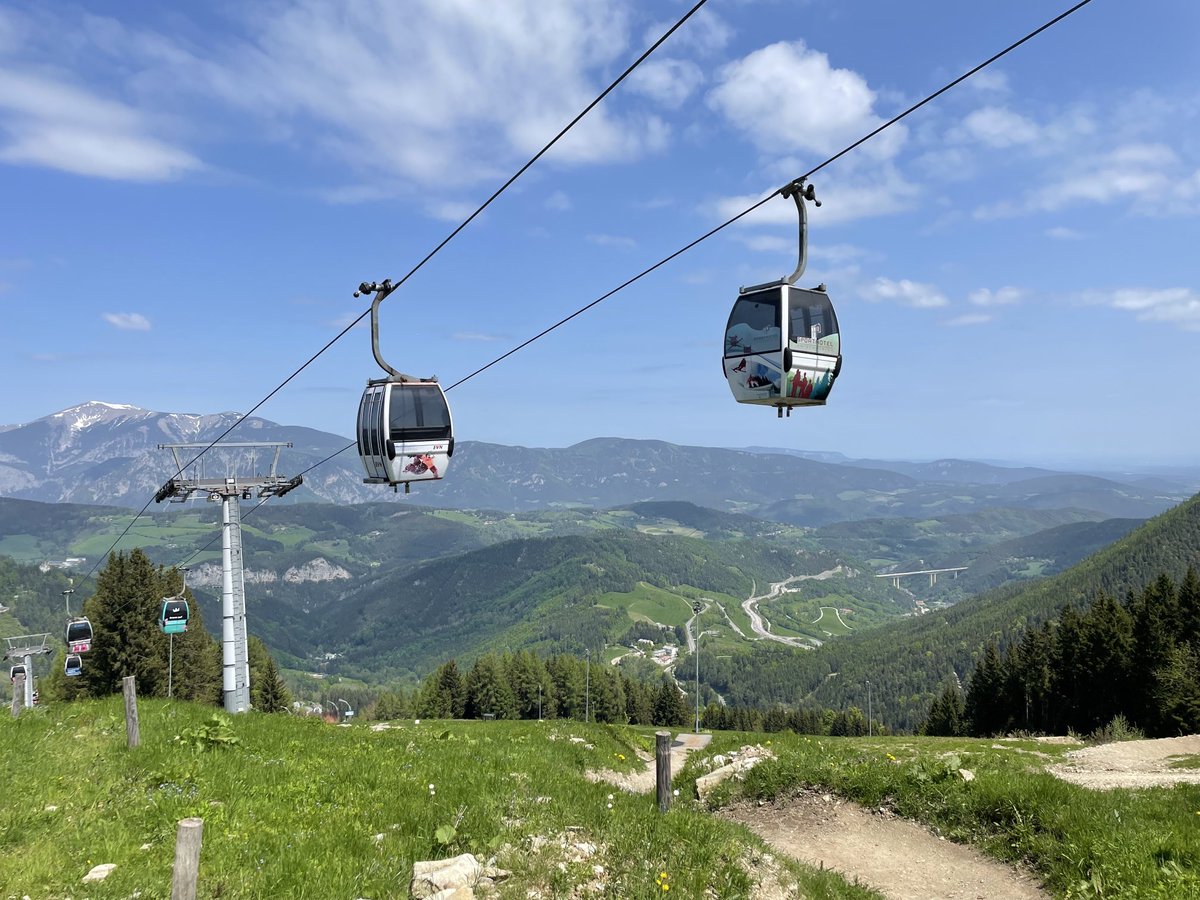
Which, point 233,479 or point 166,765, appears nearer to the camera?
point 166,765

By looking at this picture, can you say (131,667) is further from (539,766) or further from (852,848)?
(852,848)

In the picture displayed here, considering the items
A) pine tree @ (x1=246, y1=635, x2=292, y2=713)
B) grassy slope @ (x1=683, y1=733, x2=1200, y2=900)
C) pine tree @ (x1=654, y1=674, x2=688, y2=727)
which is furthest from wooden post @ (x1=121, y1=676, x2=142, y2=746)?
pine tree @ (x1=654, y1=674, x2=688, y2=727)

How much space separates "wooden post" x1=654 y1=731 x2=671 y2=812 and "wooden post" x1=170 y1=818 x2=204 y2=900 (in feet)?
25.8

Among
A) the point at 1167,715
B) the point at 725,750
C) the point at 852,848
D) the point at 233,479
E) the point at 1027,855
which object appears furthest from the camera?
the point at 1167,715

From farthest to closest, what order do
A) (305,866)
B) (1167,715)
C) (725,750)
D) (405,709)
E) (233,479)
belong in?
(405,709) < (1167,715) < (233,479) < (725,750) < (305,866)

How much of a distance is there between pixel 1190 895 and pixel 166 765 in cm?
1716

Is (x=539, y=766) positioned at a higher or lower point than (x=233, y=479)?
lower

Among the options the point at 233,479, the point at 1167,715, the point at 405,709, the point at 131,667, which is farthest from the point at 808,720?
the point at 233,479

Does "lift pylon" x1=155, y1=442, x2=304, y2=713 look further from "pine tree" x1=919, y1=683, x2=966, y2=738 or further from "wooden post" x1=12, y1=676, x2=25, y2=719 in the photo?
"pine tree" x1=919, y1=683, x2=966, y2=738

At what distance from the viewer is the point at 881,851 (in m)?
15.4

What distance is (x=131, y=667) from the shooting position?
181ft

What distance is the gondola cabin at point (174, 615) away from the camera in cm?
3812

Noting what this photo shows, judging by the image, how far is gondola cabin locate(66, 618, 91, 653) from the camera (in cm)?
4278

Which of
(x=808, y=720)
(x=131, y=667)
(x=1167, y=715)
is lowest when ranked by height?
(x=808, y=720)
